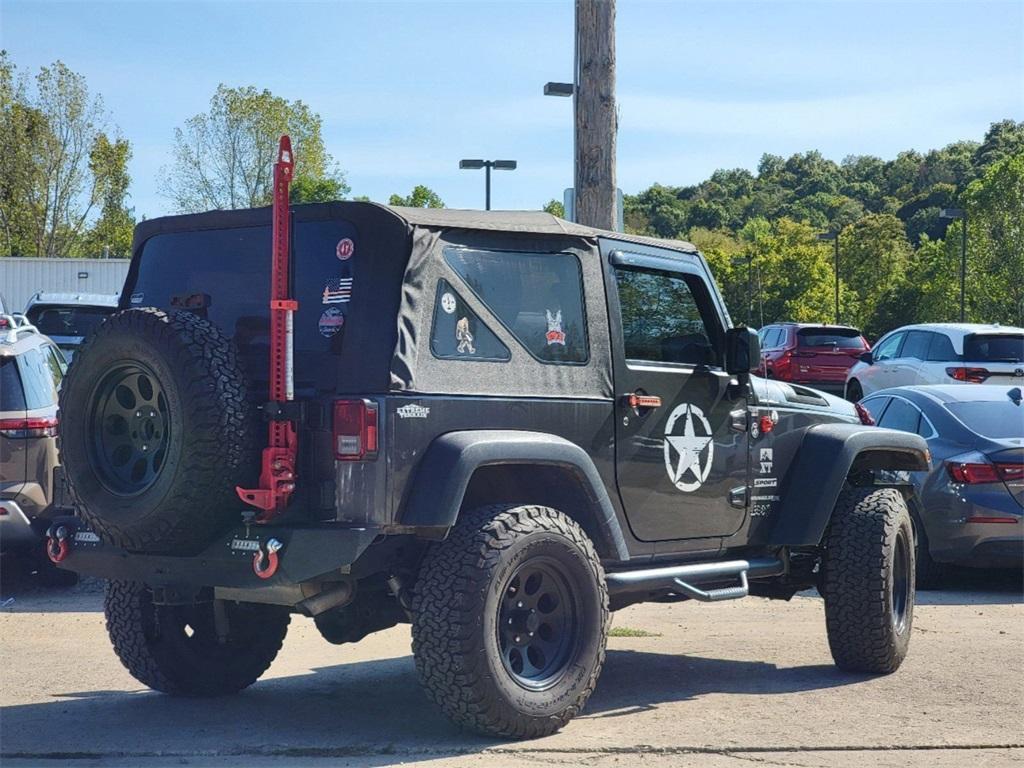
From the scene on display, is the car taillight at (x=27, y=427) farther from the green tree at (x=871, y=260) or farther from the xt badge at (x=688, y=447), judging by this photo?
the green tree at (x=871, y=260)

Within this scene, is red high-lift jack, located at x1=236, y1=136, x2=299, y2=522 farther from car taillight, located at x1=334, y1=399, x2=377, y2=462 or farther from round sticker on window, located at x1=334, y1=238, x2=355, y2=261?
round sticker on window, located at x1=334, y1=238, x2=355, y2=261

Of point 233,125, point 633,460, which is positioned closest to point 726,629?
point 633,460

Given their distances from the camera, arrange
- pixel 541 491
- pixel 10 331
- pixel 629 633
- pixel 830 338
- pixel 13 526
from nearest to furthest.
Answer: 1. pixel 541 491
2. pixel 629 633
3. pixel 13 526
4. pixel 10 331
5. pixel 830 338

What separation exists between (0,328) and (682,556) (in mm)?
6000

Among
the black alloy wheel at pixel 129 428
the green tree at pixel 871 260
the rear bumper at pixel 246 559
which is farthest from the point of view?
the green tree at pixel 871 260

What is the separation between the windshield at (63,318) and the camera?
1795cm

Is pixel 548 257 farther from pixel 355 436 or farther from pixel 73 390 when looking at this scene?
pixel 73 390

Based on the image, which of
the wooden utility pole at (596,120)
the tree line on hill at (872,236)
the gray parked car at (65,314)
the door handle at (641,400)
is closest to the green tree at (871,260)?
the tree line on hill at (872,236)

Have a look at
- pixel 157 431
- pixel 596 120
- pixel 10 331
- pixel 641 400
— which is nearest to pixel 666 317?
pixel 641 400

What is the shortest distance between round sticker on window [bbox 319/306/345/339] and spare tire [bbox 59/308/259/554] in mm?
421

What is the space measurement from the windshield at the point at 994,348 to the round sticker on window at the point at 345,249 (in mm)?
15435

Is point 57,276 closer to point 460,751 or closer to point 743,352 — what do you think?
point 743,352

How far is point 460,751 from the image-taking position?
Answer: 5.79 m

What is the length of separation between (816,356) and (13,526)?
2094 cm
